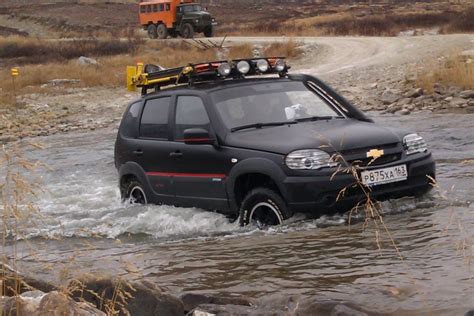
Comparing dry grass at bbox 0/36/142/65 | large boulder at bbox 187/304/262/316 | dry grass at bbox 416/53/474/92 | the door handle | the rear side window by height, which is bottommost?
dry grass at bbox 0/36/142/65

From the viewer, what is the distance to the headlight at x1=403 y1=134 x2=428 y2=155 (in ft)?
26.4

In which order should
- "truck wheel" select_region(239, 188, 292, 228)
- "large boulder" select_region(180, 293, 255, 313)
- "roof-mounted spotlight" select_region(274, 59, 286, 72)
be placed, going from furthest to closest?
"roof-mounted spotlight" select_region(274, 59, 286, 72)
"truck wheel" select_region(239, 188, 292, 228)
"large boulder" select_region(180, 293, 255, 313)

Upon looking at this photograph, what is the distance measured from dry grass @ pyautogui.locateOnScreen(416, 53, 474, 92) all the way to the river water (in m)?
11.2

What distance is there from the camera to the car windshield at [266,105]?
8578mm

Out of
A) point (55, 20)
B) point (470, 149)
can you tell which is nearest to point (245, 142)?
point (470, 149)

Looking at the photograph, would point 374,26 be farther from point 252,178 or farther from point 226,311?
point 226,311

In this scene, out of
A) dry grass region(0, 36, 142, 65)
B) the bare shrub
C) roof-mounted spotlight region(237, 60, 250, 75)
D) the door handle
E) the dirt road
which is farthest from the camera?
dry grass region(0, 36, 142, 65)

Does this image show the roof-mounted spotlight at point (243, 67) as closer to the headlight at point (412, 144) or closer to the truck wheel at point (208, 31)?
the headlight at point (412, 144)

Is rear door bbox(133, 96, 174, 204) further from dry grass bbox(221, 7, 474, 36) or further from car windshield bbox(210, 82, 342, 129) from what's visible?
dry grass bbox(221, 7, 474, 36)

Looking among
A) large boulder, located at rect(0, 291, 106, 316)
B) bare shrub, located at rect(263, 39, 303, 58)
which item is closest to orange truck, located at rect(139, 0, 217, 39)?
bare shrub, located at rect(263, 39, 303, 58)

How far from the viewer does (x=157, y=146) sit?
9289 mm

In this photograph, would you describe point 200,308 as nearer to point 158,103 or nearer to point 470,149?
point 158,103

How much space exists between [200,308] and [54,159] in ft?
42.2

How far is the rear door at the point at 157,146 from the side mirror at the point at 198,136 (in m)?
0.58
